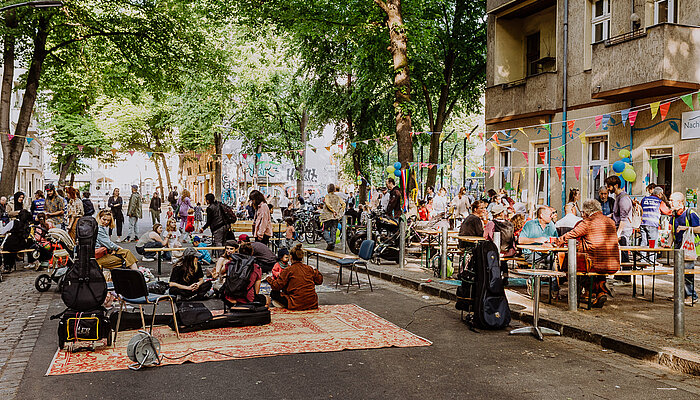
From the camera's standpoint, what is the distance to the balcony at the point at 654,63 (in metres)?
14.9

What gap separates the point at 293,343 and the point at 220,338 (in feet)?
3.22

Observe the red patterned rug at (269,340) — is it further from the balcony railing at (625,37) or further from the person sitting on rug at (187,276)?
the balcony railing at (625,37)

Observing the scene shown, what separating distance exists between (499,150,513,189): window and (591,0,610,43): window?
5.01m

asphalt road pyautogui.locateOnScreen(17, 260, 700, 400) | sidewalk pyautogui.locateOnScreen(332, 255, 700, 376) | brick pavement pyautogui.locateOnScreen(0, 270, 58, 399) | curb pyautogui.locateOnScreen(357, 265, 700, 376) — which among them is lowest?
brick pavement pyautogui.locateOnScreen(0, 270, 58, 399)

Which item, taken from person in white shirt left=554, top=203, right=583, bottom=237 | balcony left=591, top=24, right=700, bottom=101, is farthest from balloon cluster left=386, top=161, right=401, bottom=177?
person in white shirt left=554, top=203, right=583, bottom=237

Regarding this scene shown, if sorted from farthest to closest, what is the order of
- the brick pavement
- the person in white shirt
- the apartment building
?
1. the apartment building
2. the person in white shirt
3. the brick pavement

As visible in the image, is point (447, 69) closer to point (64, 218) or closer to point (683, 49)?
point (683, 49)

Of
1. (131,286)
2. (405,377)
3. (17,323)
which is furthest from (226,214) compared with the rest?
(405,377)

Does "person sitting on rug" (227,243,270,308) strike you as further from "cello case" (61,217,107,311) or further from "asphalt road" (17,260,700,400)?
"asphalt road" (17,260,700,400)

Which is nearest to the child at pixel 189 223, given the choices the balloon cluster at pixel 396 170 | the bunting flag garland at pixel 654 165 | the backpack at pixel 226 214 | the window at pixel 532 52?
the balloon cluster at pixel 396 170

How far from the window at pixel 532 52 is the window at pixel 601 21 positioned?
10.6 ft

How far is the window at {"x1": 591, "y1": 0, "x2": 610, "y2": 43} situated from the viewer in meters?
18.0

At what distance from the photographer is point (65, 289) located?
7277mm

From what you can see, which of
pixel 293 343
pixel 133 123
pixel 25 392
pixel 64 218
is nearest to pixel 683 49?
pixel 293 343
